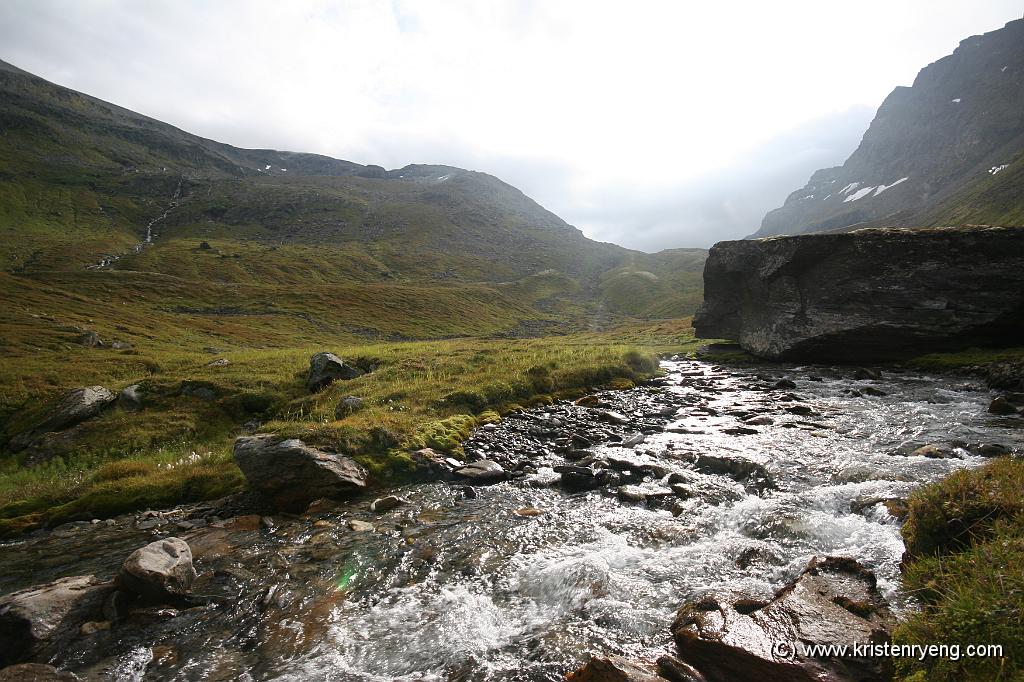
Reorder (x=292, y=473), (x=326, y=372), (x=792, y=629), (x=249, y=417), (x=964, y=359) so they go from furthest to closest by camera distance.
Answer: (x=964, y=359)
(x=326, y=372)
(x=249, y=417)
(x=292, y=473)
(x=792, y=629)

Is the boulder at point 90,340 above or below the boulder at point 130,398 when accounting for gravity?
below

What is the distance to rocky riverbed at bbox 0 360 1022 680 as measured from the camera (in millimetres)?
7582

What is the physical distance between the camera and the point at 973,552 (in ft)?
19.6

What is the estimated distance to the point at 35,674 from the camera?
7008mm

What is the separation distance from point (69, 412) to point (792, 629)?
96.9 ft

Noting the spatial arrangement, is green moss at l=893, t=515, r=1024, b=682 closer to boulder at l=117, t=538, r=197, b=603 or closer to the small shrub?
boulder at l=117, t=538, r=197, b=603

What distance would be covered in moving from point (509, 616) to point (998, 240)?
43029 millimetres

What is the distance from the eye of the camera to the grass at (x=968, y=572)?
4.53 metres

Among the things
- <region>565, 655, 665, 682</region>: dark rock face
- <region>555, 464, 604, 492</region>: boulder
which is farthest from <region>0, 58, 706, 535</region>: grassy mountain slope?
<region>565, 655, 665, 682</region>: dark rock face

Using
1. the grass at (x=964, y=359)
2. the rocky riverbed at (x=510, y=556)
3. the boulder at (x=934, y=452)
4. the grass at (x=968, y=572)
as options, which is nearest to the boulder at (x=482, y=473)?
the rocky riverbed at (x=510, y=556)

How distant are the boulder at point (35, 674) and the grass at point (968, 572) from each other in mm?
11616

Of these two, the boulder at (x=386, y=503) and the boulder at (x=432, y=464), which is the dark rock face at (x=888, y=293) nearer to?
the boulder at (x=432, y=464)

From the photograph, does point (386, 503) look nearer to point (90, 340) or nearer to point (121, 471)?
point (121, 471)

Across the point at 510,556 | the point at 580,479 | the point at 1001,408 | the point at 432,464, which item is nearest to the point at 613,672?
the point at 510,556
